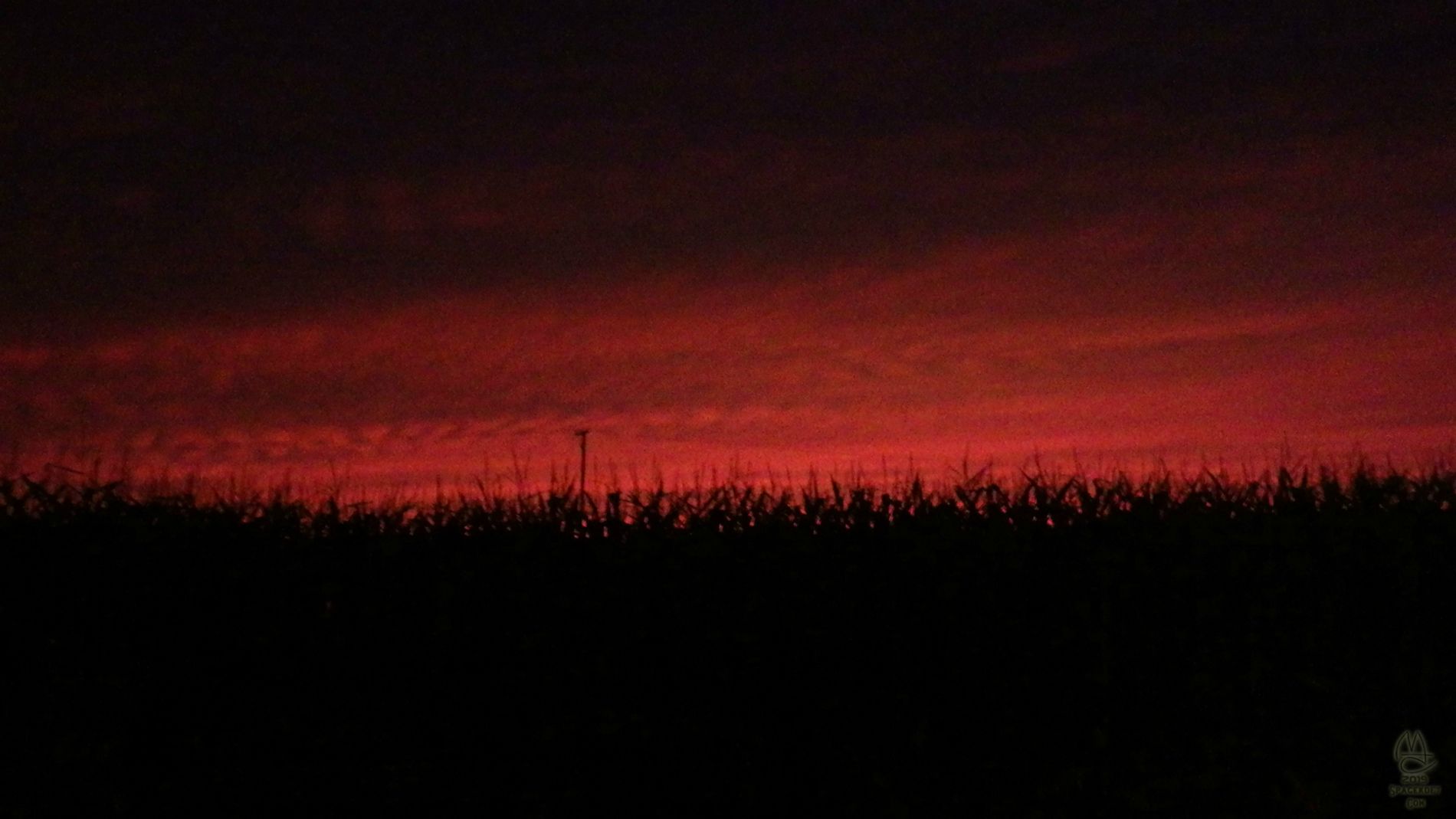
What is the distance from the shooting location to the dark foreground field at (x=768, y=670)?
9.53m

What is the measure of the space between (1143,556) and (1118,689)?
0.93 meters

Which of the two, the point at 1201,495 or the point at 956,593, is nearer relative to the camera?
the point at 956,593

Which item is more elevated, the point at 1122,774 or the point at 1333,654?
the point at 1333,654

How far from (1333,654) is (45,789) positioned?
28.6 ft

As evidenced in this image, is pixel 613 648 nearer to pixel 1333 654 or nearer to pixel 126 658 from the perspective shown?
pixel 126 658

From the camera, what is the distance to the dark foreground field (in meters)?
9.53

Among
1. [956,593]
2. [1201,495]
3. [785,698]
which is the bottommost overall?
[785,698]

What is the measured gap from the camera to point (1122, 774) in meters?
9.51

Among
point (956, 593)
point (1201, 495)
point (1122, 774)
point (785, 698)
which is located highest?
point (1201, 495)

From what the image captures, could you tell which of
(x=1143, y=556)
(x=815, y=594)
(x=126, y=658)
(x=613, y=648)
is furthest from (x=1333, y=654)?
(x=126, y=658)

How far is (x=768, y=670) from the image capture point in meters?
9.69

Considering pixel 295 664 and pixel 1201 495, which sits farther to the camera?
pixel 1201 495

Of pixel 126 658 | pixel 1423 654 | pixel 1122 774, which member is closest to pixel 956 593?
pixel 1122 774

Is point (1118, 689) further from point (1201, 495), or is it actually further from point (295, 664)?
point (295, 664)
